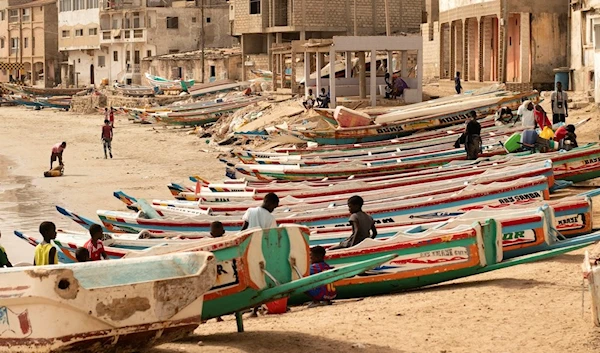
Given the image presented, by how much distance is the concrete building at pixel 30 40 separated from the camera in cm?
7938

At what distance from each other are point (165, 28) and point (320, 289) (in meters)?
57.7

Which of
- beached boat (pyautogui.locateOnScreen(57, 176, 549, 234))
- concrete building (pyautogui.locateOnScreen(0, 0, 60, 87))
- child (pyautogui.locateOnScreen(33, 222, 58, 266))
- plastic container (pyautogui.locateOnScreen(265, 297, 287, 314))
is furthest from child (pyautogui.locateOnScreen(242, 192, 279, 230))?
concrete building (pyautogui.locateOnScreen(0, 0, 60, 87))

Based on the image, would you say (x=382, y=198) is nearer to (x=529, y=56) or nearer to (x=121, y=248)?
(x=121, y=248)

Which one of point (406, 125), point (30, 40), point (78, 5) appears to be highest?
point (78, 5)

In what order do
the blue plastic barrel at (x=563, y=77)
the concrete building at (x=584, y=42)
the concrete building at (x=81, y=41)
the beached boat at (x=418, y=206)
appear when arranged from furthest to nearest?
the concrete building at (x=81, y=41) < the blue plastic barrel at (x=563, y=77) < the concrete building at (x=584, y=42) < the beached boat at (x=418, y=206)

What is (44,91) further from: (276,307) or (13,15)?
(276,307)

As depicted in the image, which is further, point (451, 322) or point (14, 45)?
point (14, 45)

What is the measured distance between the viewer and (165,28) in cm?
6650

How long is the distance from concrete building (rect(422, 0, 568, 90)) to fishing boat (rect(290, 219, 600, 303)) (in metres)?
19.6

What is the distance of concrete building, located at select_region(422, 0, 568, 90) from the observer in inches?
1159

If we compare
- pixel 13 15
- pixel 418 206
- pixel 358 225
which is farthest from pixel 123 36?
pixel 358 225

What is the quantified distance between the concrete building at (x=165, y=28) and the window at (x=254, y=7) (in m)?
11.3

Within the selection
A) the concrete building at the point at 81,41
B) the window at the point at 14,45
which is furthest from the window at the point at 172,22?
the window at the point at 14,45

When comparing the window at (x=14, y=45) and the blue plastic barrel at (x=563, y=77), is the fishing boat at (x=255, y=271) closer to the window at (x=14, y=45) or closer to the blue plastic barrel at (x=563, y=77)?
the blue plastic barrel at (x=563, y=77)
